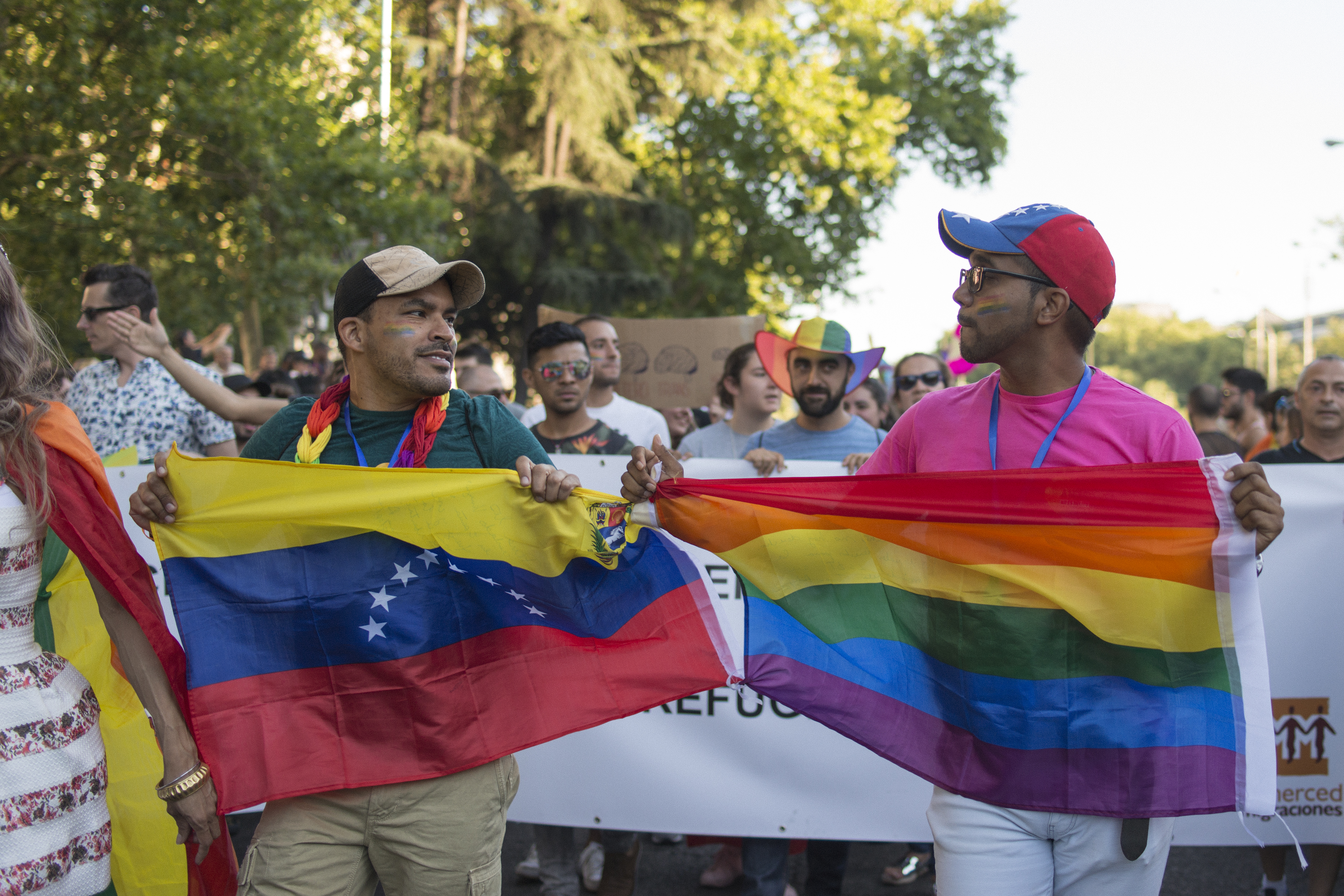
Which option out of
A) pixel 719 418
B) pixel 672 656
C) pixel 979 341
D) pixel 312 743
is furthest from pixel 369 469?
pixel 719 418

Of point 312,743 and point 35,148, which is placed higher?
point 35,148

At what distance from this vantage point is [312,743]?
255 centimetres

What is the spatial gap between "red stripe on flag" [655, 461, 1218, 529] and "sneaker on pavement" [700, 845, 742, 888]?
8.20 ft

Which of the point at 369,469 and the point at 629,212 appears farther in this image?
the point at 629,212

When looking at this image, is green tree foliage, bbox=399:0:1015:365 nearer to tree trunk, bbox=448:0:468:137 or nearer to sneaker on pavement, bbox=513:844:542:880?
tree trunk, bbox=448:0:468:137

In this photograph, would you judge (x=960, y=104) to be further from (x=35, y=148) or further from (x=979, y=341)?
(x=979, y=341)

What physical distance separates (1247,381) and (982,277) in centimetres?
682

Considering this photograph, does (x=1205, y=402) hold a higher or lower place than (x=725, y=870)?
higher

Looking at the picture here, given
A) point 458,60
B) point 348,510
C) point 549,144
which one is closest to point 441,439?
point 348,510

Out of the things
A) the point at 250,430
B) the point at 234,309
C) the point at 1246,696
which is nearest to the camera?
the point at 1246,696

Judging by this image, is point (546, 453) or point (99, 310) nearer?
point (546, 453)

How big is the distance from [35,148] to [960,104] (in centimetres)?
2047

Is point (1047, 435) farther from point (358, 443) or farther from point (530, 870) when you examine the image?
point (530, 870)

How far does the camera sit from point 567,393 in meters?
4.95
